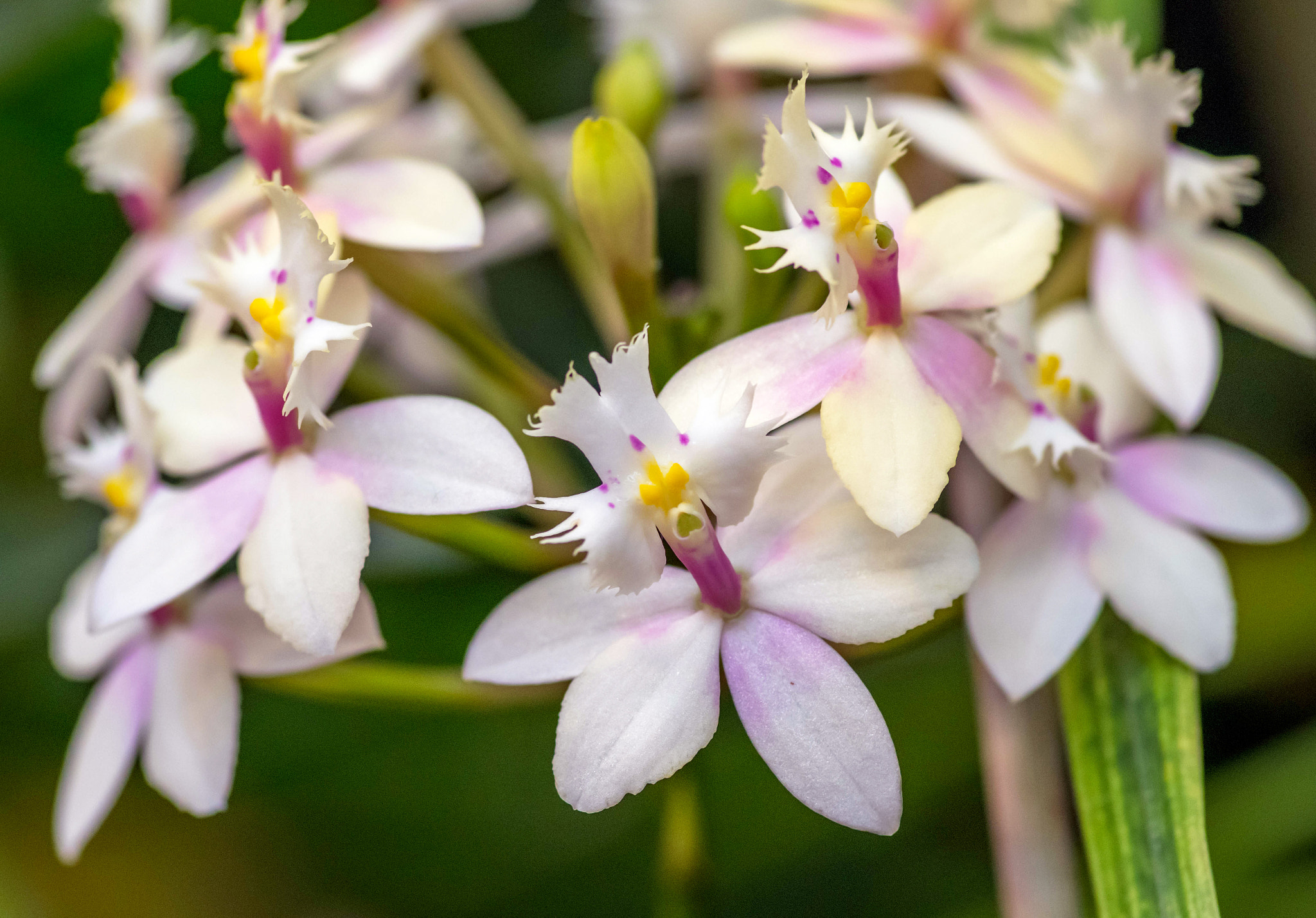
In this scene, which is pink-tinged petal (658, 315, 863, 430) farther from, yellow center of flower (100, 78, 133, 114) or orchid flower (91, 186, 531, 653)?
yellow center of flower (100, 78, 133, 114)

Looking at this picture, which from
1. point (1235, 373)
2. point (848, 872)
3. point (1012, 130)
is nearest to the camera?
point (1012, 130)

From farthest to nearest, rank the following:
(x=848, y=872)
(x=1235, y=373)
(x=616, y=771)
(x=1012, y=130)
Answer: (x=1235, y=373) → (x=848, y=872) → (x=1012, y=130) → (x=616, y=771)

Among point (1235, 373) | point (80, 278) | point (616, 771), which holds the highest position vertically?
point (616, 771)

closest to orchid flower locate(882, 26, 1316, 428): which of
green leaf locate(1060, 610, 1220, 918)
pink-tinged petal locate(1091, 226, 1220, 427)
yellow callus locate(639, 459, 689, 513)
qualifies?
pink-tinged petal locate(1091, 226, 1220, 427)

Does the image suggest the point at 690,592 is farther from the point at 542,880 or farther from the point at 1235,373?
the point at 1235,373

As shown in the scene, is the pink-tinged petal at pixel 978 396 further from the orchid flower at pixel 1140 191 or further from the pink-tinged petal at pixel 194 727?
the pink-tinged petal at pixel 194 727

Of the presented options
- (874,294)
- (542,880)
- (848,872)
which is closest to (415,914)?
(542,880)
